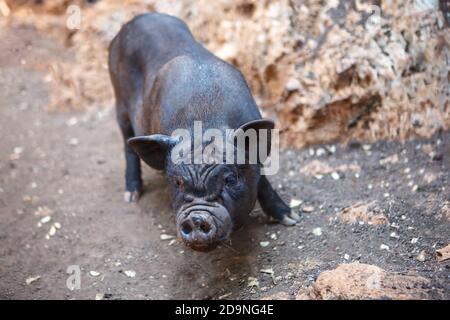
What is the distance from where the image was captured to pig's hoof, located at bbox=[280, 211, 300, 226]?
4312 mm

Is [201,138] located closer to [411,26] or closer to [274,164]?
[274,164]

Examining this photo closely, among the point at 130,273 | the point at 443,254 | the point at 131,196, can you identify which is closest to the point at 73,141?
the point at 131,196

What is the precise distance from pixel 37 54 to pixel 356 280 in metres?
5.97

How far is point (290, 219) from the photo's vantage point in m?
4.33

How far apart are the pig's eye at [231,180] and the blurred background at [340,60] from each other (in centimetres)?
187

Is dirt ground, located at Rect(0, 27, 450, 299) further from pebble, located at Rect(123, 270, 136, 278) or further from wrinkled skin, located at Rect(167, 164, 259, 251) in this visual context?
wrinkled skin, located at Rect(167, 164, 259, 251)

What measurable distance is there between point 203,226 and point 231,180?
A: 0.34m

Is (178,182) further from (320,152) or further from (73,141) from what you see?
(73,141)

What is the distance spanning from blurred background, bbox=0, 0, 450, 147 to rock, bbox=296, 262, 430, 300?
181 centimetres

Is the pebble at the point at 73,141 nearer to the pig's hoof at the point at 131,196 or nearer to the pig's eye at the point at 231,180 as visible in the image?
the pig's hoof at the point at 131,196

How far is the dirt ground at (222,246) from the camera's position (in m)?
3.77

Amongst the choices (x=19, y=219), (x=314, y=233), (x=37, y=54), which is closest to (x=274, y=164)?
(x=314, y=233)

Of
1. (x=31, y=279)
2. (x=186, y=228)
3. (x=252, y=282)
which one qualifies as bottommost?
(x=31, y=279)

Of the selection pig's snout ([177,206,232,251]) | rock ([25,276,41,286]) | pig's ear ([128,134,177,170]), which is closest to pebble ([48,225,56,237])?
rock ([25,276,41,286])
